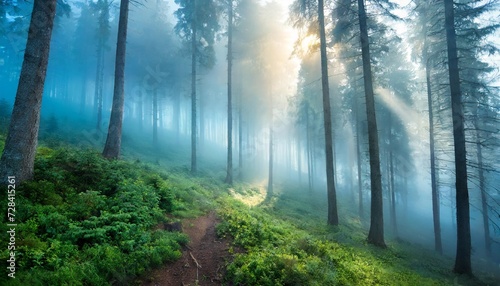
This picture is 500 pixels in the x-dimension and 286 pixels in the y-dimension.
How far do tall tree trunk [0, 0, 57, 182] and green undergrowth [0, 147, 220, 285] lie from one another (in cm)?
53

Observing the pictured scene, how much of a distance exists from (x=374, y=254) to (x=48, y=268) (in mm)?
9895

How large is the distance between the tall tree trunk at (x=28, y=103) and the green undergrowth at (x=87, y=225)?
535 millimetres

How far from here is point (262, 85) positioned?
26.7m

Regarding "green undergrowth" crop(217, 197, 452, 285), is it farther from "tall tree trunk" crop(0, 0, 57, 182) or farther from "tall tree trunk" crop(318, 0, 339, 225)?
"tall tree trunk" crop(0, 0, 57, 182)

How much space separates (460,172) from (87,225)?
43.8ft

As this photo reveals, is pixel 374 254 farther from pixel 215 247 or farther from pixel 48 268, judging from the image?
pixel 48 268

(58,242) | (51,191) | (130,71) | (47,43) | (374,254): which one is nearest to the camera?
(58,242)

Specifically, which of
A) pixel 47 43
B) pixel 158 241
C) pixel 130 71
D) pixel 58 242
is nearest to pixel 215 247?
pixel 158 241

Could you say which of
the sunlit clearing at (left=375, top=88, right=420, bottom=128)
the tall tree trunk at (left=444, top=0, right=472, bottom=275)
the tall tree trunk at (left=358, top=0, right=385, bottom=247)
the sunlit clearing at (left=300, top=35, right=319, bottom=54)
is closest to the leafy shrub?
the tall tree trunk at (left=358, top=0, right=385, bottom=247)

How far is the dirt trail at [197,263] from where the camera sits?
4902 mm

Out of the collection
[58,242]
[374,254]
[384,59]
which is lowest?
[374,254]

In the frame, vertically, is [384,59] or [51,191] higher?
[384,59]

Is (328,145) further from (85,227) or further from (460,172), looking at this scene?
(85,227)

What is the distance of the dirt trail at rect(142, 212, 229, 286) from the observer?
490cm
